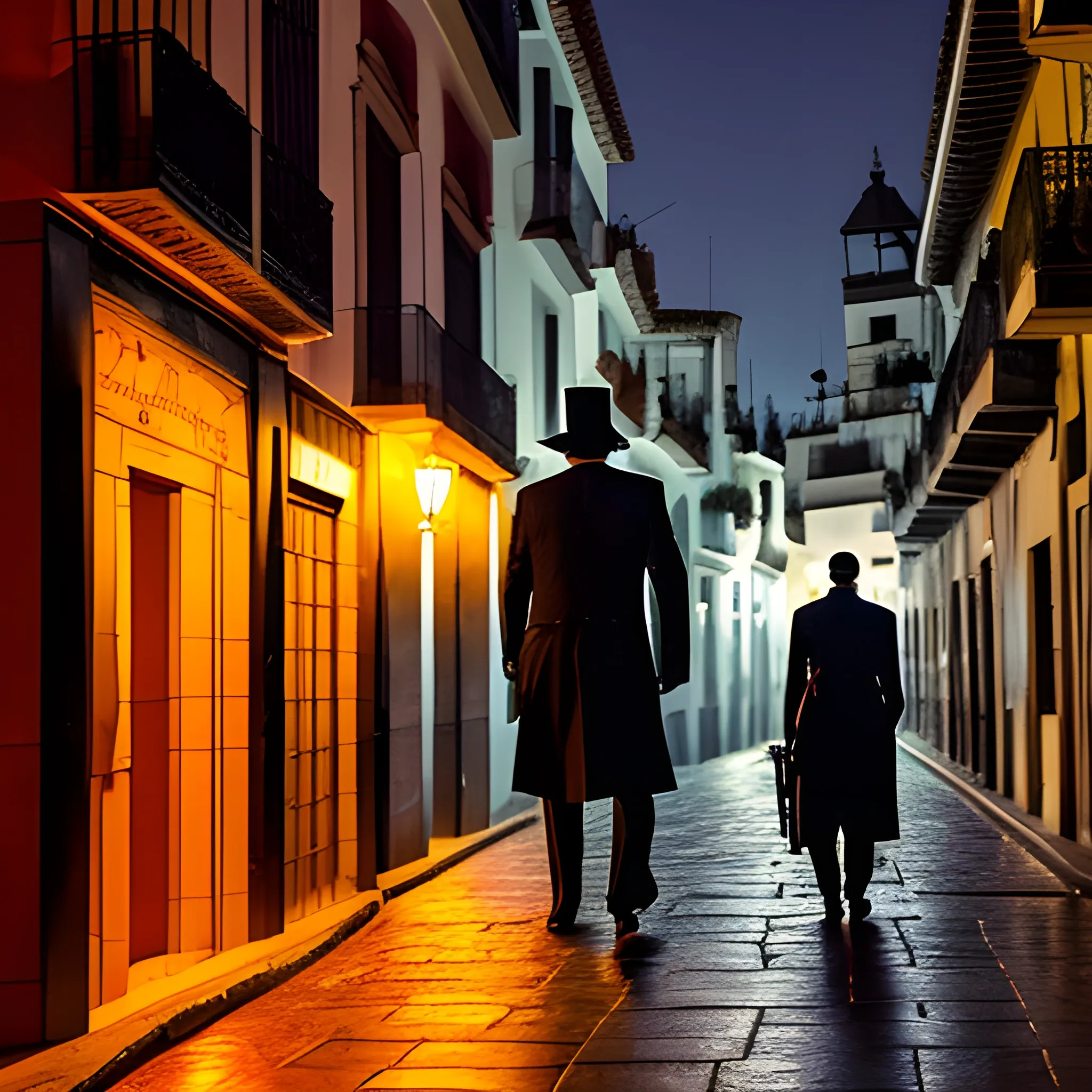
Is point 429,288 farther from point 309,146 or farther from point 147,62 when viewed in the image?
point 147,62

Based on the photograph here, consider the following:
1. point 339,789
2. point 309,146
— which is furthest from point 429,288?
point 339,789

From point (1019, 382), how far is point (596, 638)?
8371mm

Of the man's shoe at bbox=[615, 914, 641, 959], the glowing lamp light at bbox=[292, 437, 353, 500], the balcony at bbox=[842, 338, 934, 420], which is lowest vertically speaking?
the man's shoe at bbox=[615, 914, 641, 959]

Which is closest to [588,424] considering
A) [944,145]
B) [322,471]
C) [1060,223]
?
[322,471]

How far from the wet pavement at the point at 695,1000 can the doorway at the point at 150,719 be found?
1.06 m

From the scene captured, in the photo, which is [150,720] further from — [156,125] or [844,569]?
[844,569]

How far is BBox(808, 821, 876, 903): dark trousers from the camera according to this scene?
7.78 metres

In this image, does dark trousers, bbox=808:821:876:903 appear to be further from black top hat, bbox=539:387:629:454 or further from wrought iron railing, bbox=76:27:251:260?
wrought iron railing, bbox=76:27:251:260

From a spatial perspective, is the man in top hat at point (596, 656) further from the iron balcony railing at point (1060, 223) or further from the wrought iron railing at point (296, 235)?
the iron balcony railing at point (1060, 223)

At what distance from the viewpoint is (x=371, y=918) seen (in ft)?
28.8

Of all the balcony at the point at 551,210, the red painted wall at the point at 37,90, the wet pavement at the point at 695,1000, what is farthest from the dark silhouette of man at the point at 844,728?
the balcony at the point at 551,210

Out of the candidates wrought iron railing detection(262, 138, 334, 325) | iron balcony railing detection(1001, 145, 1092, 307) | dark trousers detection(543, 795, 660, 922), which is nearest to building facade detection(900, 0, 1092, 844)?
iron balcony railing detection(1001, 145, 1092, 307)

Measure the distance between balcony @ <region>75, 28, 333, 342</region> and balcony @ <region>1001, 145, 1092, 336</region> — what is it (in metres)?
5.24

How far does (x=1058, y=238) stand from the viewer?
11.5 m
